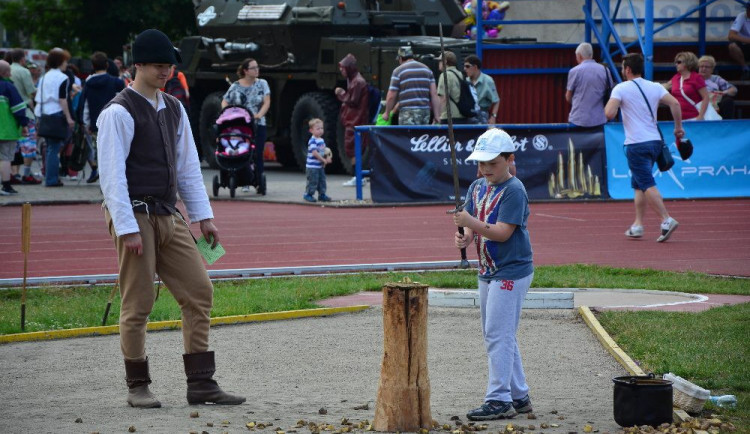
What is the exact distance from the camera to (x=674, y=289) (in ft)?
36.3

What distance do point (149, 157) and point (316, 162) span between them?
10773 mm

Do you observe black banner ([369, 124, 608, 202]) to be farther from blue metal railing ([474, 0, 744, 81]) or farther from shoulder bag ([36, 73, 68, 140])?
shoulder bag ([36, 73, 68, 140])

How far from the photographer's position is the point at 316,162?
17859mm

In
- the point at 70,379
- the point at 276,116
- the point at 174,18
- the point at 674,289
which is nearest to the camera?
the point at 70,379

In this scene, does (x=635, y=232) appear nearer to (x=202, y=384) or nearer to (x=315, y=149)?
(x=315, y=149)

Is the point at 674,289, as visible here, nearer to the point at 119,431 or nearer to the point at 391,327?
the point at 391,327

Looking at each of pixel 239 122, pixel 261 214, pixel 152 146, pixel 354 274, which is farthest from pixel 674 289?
pixel 239 122

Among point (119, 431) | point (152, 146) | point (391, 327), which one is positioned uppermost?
point (152, 146)

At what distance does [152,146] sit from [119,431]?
5.02ft

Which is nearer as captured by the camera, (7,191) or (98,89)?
(98,89)

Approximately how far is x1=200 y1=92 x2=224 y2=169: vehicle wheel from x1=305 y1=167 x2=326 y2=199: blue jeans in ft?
25.8

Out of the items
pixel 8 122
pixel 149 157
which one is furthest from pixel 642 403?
pixel 8 122

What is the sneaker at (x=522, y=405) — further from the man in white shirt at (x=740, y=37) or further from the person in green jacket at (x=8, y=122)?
the man in white shirt at (x=740, y=37)

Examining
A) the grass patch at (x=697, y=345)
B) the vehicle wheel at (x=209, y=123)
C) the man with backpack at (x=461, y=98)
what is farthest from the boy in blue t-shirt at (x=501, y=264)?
the vehicle wheel at (x=209, y=123)
